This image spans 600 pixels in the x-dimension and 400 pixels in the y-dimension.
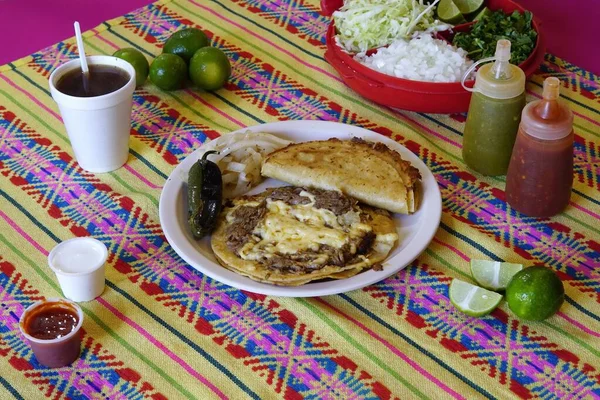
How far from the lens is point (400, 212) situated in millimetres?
2055

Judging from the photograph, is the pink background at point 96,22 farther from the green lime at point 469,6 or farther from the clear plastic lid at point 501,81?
the clear plastic lid at point 501,81

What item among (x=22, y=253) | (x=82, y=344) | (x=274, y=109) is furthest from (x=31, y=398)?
(x=274, y=109)

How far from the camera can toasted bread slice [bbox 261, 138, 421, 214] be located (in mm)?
2059

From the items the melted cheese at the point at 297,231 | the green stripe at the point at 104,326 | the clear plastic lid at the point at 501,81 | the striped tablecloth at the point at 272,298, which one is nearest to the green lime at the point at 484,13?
the striped tablecloth at the point at 272,298

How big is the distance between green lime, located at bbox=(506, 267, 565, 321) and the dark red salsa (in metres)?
1.01

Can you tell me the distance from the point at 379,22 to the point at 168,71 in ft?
2.43

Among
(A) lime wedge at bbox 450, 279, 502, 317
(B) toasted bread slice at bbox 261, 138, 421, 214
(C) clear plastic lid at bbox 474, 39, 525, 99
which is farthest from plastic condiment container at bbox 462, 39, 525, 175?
(A) lime wedge at bbox 450, 279, 502, 317

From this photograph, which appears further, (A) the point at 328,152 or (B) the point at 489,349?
(A) the point at 328,152

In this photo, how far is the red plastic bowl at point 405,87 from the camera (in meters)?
2.39

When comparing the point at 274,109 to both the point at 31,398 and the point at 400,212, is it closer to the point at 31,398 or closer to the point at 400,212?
the point at 400,212

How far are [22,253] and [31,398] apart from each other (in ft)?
1.63

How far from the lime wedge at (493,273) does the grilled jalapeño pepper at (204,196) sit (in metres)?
0.68

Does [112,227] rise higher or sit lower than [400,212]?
lower

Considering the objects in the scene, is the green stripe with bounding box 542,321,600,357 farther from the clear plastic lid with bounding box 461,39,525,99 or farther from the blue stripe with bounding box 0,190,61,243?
the blue stripe with bounding box 0,190,61,243
